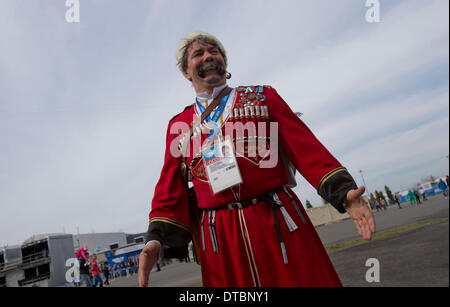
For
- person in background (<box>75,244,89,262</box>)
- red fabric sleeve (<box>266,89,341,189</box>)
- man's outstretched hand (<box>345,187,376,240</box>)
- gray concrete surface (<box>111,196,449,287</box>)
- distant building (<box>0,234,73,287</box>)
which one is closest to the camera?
man's outstretched hand (<box>345,187,376,240</box>)

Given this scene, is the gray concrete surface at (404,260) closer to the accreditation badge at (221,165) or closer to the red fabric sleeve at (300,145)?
the red fabric sleeve at (300,145)

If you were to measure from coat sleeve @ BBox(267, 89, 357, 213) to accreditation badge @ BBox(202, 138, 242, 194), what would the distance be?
41 centimetres

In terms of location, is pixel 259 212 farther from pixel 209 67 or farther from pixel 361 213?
pixel 209 67

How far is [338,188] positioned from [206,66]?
1.27 m

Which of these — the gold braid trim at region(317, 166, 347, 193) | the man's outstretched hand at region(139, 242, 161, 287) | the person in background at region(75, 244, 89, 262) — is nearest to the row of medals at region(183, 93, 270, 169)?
the gold braid trim at region(317, 166, 347, 193)

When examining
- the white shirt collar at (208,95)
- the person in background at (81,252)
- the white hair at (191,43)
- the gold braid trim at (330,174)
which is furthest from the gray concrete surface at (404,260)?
the person in background at (81,252)

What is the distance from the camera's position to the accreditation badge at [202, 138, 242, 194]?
167 cm

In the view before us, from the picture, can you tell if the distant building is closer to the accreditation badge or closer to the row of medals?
the accreditation badge

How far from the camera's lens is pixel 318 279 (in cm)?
154

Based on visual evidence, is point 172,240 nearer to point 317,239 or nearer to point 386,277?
point 317,239

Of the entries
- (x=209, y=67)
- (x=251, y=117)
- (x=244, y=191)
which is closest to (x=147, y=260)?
(x=244, y=191)

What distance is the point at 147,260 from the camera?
5.64 ft
